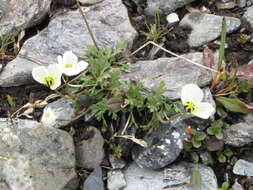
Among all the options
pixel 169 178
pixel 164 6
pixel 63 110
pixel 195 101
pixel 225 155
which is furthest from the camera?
pixel 164 6

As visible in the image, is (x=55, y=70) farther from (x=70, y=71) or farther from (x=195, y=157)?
(x=195, y=157)

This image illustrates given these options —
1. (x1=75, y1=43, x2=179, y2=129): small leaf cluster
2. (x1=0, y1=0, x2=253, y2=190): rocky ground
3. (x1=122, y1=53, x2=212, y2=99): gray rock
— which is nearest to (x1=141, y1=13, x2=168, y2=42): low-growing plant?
(x1=0, y1=0, x2=253, y2=190): rocky ground

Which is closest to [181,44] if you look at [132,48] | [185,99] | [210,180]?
[132,48]

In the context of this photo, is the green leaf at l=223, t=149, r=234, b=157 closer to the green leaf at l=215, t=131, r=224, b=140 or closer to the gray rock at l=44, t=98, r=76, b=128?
the green leaf at l=215, t=131, r=224, b=140

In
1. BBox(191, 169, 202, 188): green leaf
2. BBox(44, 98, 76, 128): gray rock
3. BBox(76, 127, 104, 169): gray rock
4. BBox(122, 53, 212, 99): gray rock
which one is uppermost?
BBox(122, 53, 212, 99): gray rock

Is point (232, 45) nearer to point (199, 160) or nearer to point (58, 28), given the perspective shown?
point (199, 160)

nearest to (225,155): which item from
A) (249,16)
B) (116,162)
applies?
(116,162)
